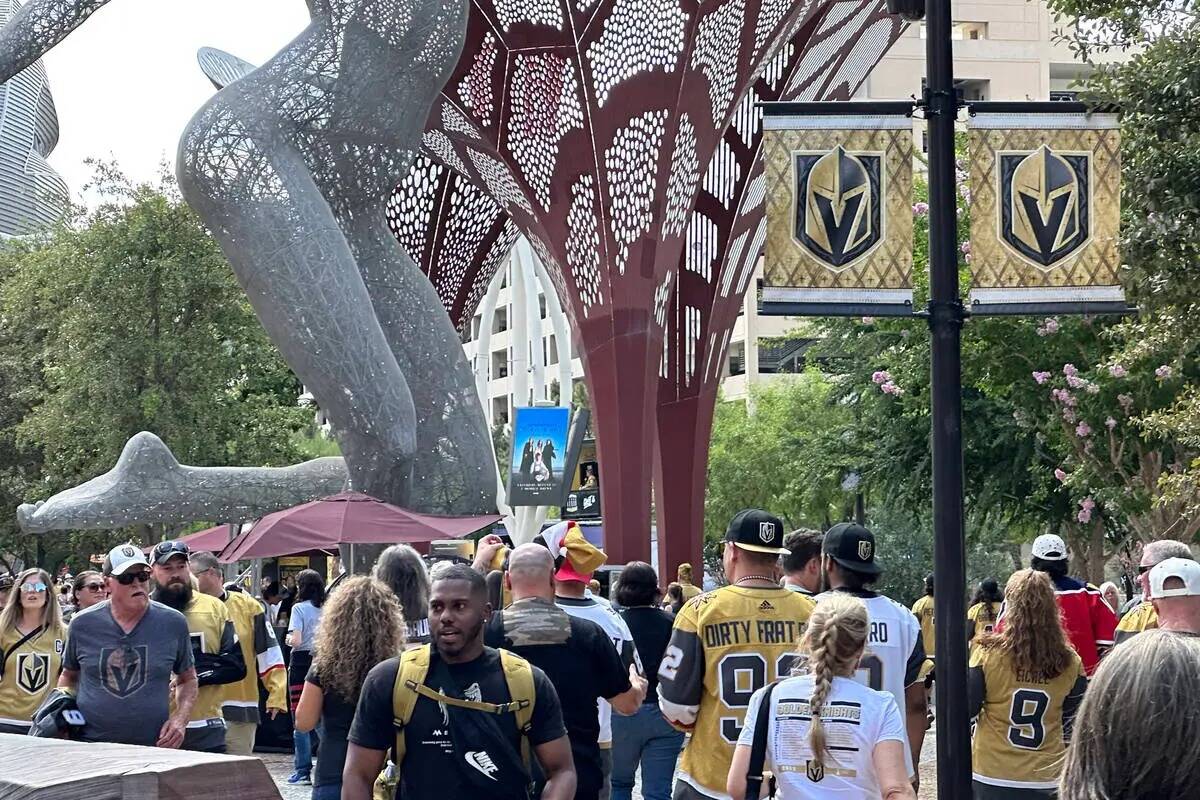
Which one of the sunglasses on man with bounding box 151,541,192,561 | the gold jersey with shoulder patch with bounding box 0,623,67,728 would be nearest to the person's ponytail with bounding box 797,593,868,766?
the sunglasses on man with bounding box 151,541,192,561

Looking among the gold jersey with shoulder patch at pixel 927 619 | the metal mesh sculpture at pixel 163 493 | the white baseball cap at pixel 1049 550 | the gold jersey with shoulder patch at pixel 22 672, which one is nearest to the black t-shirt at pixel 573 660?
the white baseball cap at pixel 1049 550

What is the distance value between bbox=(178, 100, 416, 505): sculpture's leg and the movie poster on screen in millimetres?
9620

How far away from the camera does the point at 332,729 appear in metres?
6.55

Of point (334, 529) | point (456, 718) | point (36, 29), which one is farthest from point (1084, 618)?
point (36, 29)

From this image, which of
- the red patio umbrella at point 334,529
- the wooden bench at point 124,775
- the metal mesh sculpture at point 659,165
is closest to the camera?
the wooden bench at point 124,775

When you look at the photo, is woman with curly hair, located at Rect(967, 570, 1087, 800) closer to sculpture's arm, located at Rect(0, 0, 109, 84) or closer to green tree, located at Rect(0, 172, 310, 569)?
sculpture's arm, located at Rect(0, 0, 109, 84)

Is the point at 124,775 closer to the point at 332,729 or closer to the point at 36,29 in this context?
the point at 332,729

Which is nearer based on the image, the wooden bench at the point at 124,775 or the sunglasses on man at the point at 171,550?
the wooden bench at the point at 124,775

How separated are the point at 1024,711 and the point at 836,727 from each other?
7.96ft

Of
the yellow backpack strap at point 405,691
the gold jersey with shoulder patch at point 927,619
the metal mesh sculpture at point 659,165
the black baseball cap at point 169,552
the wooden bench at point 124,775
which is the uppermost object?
the metal mesh sculpture at point 659,165

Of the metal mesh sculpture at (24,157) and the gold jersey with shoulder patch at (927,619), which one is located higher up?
the metal mesh sculpture at (24,157)

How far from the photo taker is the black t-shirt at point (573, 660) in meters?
5.75

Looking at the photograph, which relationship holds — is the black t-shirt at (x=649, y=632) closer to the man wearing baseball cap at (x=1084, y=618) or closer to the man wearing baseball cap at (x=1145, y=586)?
the man wearing baseball cap at (x=1084, y=618)

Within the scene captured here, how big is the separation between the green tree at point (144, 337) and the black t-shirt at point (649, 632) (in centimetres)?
2791
